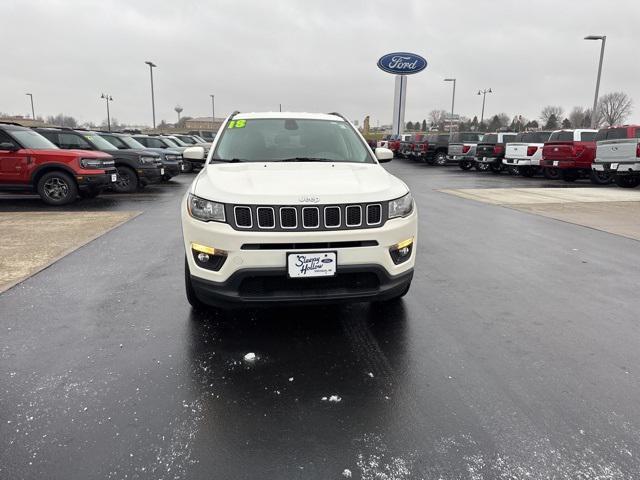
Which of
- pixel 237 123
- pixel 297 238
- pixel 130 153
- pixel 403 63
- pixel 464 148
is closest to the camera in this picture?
pixel 297 238

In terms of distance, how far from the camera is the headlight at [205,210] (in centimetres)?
331

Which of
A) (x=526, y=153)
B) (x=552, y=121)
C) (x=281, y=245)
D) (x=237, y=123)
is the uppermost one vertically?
(x=552, y=121)

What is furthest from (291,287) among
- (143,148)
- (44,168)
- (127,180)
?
(143,148)

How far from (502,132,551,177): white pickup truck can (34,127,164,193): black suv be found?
14.7 meters

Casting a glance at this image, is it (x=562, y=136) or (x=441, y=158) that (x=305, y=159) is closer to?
(x=562, y=136)

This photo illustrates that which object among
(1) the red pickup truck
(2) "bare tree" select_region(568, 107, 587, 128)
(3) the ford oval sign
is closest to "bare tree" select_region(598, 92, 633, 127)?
(2) "bare tree" select_region(568, 107, 587, 128)

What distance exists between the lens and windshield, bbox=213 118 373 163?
4.55m

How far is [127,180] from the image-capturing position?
13.7 meters

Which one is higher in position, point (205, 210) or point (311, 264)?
point (205, 210)

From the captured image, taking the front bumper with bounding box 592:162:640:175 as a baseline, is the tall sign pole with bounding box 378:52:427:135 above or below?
above

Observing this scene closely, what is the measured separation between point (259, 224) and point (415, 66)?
147ft

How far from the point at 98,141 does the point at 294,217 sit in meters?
12.0

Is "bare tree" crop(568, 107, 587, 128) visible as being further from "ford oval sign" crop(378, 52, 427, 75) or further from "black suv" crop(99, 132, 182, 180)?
"black suv" crop(99, 132, 182, 180)

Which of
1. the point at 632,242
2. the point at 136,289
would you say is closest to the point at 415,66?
the point at 632,242
